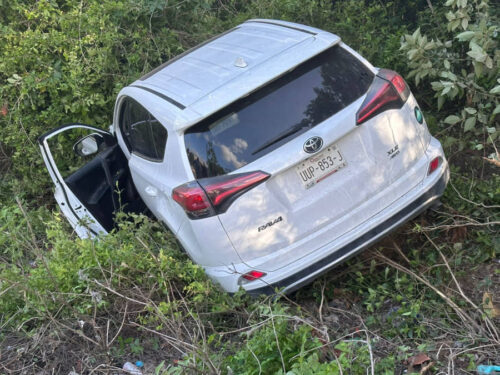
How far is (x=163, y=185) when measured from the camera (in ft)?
15.3

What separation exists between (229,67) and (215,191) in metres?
1.03

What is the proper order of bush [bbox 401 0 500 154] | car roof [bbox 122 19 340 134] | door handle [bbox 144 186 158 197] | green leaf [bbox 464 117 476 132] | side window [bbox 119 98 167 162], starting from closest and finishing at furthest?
car roof [bbox 122 19 340 134] < side window [bbox 119 98 167 162] < door handle [bbox 144 186 158 197] < bush [bbox 401 0 500 154] < green leaf [bbox 464 117 476 132]

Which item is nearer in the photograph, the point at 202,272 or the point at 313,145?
the point at 313,145

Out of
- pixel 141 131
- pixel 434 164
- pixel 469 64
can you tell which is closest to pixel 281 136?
pixel 434 164

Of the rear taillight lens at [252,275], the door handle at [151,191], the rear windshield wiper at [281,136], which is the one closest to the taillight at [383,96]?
the rear windshield wiper at [281,136]

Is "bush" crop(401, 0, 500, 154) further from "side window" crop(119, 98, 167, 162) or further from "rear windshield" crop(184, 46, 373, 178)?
"side window" crop(119, 98, 167, 162)

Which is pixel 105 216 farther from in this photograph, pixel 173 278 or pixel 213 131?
pixel 213 131

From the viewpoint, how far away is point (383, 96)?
4.31 metres

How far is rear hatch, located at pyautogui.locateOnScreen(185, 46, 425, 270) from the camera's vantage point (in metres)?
4.10

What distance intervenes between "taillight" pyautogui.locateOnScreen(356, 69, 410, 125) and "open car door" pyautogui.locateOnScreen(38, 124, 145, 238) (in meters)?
2.55

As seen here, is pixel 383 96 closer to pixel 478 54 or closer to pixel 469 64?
pixel 478 54

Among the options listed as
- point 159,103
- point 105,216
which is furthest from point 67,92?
point 159,103

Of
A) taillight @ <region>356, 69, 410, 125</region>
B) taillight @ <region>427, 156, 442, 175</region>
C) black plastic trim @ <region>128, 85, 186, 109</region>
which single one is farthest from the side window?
taillight @ <region>427, 156, 442, 175</region>

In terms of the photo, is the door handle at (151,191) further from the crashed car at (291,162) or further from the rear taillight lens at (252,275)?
the rear taillight lens at (252,275)
